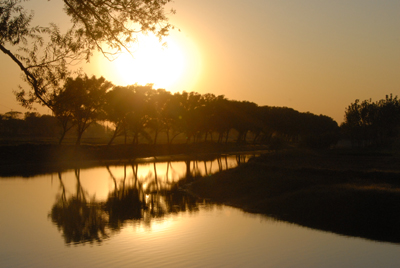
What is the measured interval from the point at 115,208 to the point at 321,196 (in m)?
11.8

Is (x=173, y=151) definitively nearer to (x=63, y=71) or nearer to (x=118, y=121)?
(x=118, y=121)

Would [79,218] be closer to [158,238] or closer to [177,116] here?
[158,238]

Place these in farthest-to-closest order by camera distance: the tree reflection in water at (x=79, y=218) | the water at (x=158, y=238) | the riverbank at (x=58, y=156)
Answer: the riverbank at (x=58, y=156) → the tree reflection in water at (x=79, y=218) → the water at (x=158, y=238)

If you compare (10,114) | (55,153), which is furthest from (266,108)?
(10,114)

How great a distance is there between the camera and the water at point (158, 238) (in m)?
12.8

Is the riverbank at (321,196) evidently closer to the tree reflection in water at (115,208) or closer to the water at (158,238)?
the water at (158,238)

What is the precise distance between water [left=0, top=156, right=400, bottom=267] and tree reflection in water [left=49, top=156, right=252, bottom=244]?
0.16 ft

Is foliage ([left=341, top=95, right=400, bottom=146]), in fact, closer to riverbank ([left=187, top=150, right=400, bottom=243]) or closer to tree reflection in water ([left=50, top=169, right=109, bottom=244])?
riverbank ([left=187, top=150, right=400, bottom=243])

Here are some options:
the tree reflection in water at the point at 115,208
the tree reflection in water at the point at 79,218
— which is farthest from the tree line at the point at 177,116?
the tree reflection in water at the point at 79,218

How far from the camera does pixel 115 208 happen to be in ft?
76.6

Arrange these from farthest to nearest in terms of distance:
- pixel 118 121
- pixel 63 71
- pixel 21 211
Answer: pixel 118 121 < pixel 21 211 < pixel 63 71

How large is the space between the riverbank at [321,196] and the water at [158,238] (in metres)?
1.16

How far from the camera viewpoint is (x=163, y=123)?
94.9 metres

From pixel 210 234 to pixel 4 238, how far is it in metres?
8.66
